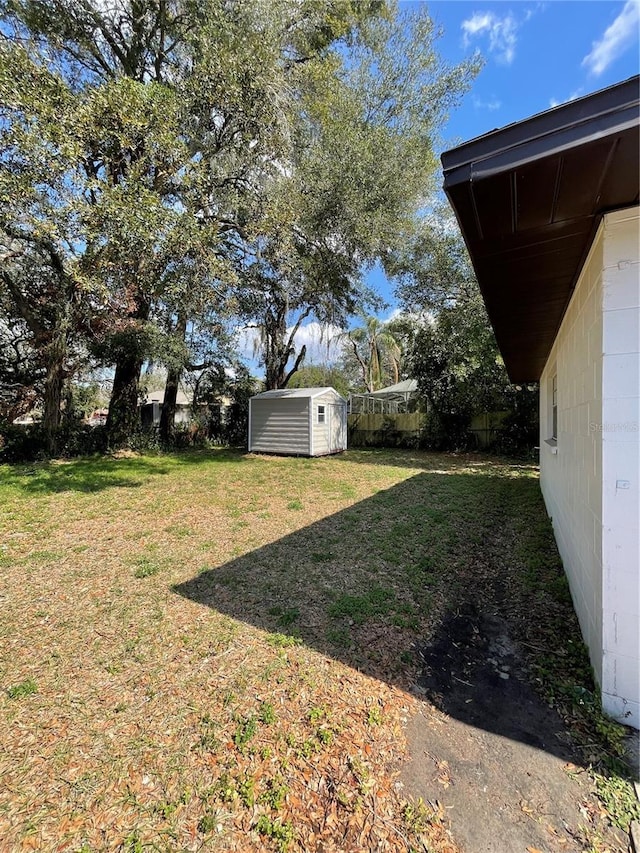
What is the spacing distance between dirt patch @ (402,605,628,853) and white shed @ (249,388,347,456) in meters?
9.13

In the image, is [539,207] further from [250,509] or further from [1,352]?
[1,352]

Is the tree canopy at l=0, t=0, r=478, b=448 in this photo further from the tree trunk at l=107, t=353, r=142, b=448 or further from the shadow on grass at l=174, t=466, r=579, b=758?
the shadow on grass at l=174, t=466, r=579, b=758

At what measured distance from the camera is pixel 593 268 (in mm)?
2051

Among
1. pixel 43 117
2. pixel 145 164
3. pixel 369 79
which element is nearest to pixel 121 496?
pixel 43 117

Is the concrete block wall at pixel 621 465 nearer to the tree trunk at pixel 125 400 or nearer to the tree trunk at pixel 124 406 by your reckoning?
the tree trunk at pixel 125 400

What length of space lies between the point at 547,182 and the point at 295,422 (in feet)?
33.5

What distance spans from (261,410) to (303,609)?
954 cm

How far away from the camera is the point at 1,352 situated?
33.7ft

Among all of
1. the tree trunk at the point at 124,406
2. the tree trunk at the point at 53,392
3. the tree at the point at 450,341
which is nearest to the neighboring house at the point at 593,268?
the tree at the point at 450,341

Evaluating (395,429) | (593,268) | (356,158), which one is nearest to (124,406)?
(356,158)

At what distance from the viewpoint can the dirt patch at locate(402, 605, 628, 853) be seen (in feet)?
4.48

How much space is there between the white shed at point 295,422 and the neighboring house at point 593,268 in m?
8.84

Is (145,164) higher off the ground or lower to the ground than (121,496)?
higher

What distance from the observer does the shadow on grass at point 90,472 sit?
6.80m
